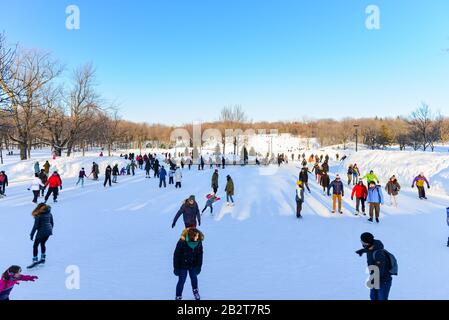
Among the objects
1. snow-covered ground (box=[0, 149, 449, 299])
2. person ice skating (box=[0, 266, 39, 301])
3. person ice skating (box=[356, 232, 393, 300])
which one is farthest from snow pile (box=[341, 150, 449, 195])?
person ice skating (box=[0, 266, 39, 301])

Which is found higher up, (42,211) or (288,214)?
(42,211)

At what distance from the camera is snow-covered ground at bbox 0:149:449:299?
473 centimetres

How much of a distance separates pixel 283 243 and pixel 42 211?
5397mm

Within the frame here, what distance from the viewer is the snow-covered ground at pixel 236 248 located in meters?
4.73

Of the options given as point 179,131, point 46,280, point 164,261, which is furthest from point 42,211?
point 179,131

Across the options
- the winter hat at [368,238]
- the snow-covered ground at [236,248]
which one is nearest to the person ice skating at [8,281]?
the snow-covered ground at [236,248]

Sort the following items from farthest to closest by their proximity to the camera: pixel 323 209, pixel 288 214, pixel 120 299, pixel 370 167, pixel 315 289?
pixel 370 167 → pixel 323 209 → pixel 288 214 → pixel 315 289 → pixel 120 299

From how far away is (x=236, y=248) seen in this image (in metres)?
6.78

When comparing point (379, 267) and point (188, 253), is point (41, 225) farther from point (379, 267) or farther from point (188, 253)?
point (379, 267)

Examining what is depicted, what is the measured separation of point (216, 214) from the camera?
1050 centimetres

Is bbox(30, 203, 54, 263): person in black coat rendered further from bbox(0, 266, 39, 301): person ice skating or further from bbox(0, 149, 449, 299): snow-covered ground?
bbox(0, 266, 39, 301): person ice skating

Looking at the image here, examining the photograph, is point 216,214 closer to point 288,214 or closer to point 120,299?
point 288,214

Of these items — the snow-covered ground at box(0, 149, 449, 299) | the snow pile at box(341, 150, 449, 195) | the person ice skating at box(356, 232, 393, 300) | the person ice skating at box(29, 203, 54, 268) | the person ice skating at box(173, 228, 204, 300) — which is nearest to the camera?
the person ice skating at box(356, 232, 393, 300)

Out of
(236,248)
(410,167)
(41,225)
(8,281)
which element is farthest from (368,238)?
(410,167)
